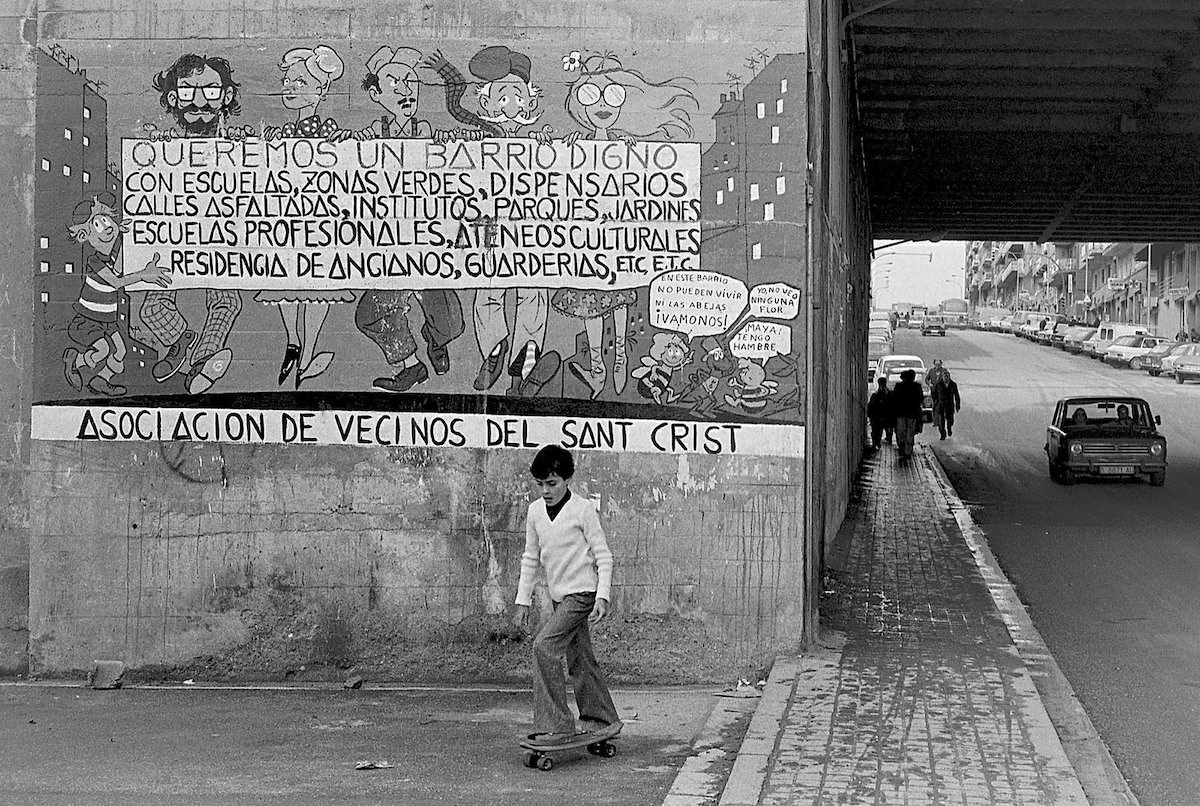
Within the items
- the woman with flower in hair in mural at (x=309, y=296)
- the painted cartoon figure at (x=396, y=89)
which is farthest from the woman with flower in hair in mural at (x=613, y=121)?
the woman with flower in hair in mural at (x=309, y=296)

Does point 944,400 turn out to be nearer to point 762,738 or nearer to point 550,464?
point 762,738

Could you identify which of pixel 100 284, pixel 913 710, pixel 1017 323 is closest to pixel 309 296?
pixel 100 284

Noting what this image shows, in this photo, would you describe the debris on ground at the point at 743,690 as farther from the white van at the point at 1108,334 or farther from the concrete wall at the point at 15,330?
the white van at the point at 1108,334

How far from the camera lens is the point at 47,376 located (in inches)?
370

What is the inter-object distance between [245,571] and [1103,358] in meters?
59.9

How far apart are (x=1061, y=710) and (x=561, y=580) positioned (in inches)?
123

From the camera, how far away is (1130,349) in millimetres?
60156

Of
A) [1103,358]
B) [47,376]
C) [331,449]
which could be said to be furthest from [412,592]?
[1103,358]

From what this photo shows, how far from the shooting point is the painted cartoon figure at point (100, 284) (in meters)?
9.36

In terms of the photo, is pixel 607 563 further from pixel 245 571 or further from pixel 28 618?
pixel 28 618

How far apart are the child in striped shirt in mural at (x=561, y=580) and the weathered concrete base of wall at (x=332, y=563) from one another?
1.97 m

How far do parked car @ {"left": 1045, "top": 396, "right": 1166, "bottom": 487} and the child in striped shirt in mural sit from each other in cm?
1803

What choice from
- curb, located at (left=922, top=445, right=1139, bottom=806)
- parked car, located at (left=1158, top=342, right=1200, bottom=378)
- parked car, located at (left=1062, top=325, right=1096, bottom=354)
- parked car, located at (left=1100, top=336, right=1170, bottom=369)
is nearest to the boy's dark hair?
curb, located at (left=922, top=445, right=1139, bottom=806)

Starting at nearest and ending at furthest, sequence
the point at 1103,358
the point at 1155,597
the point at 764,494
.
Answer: the point at 764,494, the point at 1155,597, the point at 1103,358
